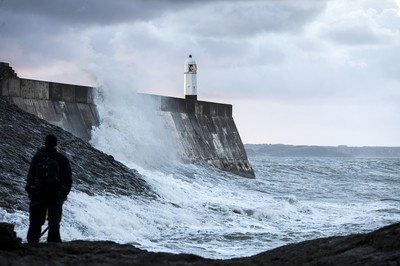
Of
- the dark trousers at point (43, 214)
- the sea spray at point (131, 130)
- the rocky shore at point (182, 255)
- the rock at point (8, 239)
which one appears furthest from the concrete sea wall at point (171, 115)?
the rock at point (8, 239)

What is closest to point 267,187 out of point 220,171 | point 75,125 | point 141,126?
point 220,171

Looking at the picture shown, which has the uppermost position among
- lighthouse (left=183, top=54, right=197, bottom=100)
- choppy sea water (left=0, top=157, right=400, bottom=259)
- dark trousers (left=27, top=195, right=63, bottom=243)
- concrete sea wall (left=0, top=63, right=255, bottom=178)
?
lighthouse (left=183, top=54, right=197, bottom=100)

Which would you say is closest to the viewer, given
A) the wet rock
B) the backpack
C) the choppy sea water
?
the backpack

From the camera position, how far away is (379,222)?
1326 cm

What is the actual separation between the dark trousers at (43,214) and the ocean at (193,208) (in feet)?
5.75

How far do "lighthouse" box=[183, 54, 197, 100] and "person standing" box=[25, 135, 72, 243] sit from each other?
65.3 ft

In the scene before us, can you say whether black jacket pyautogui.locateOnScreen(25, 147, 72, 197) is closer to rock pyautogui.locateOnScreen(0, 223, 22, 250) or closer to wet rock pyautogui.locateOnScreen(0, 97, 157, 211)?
rock pyautogui.locateOnScreen(0, 223, 22, 250)

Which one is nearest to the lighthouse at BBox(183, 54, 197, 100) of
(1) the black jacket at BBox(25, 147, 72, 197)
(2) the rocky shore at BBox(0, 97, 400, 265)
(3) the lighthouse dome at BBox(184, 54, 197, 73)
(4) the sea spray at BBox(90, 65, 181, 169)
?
(3) the lighthouse dome at BBox(184, 54, 197, 73)

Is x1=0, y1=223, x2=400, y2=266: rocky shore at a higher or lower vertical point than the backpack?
lower

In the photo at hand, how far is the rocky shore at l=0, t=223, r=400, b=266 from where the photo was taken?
6.03 metres

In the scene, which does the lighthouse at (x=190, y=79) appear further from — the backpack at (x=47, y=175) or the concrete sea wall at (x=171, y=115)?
the backpack at (x=47, y=175)

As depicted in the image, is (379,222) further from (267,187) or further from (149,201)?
(267,187)

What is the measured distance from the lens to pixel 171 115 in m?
24.0

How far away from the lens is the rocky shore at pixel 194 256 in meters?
6.03
